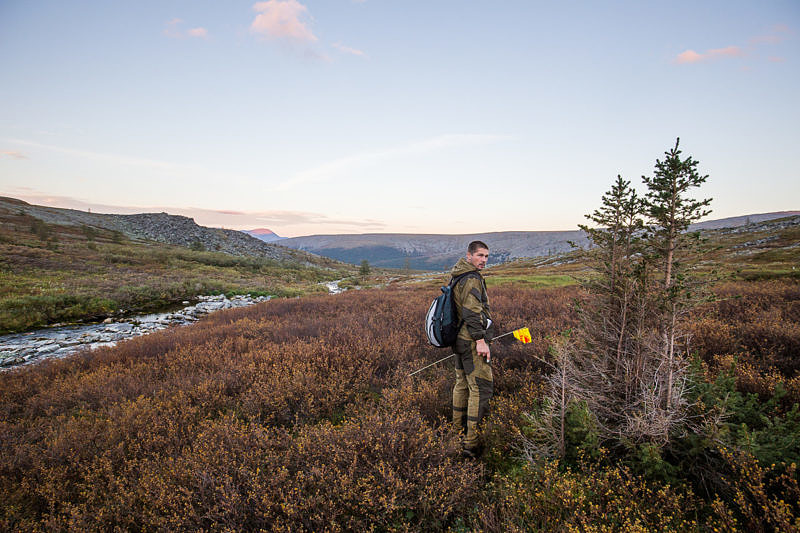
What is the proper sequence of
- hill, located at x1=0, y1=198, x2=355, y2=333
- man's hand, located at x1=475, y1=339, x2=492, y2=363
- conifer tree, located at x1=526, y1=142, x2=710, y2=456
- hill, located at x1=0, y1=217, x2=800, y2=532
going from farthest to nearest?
1. hill, located at x1=0, y1=198, x2=355, y2=333
2. man's hand, located at x1=475, y1=339, x2=492, y2=363
3. conifer tree, located at x1=526, y1=142, x2=710, y2=456
4. hill, located at x1=0, y1=217, x2=800, y2=532

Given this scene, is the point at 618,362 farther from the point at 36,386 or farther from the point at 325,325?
the point at 36,386

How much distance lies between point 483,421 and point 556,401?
123 centimetres

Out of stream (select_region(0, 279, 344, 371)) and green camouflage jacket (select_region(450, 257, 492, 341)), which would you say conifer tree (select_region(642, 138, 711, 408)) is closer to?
green camouflage jacket (select_region(450, 257, 492, 341))

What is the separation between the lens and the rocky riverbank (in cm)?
952

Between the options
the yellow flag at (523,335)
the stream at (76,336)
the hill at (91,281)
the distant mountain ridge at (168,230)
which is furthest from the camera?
the distant mountain ridge at (168,230)

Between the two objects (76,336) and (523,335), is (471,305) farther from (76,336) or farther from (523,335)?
(76,336)

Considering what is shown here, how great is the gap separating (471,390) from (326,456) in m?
2.15

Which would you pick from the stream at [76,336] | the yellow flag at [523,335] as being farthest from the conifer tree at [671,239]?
the stream at [76,336]

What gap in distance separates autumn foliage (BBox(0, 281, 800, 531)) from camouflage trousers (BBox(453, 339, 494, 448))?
230mm

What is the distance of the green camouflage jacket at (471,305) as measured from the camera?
4348 millimetres

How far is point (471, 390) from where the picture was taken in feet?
14.8

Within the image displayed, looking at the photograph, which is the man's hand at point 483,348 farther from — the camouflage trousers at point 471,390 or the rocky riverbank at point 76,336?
the rocky riverbank at point 76,336

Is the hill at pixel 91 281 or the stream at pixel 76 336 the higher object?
the hill at pixel 91 281

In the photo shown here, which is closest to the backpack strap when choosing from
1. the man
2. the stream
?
the man
